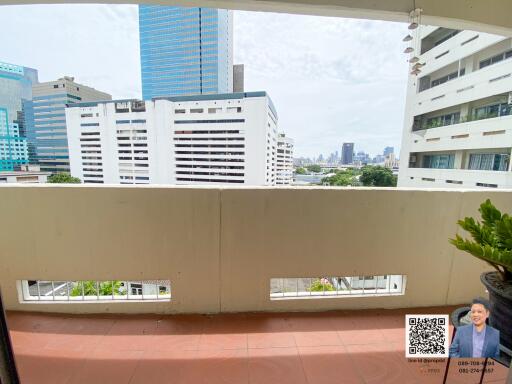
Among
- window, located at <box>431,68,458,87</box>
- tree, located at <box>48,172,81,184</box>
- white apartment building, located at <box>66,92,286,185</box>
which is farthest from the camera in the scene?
window, located at <box>431,68,458,87</box>

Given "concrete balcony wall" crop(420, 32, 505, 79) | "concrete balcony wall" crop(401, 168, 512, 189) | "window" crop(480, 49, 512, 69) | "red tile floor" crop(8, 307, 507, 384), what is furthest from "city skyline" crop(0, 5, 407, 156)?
"concrete balcony wall" crop(420, 32, 505, 79)

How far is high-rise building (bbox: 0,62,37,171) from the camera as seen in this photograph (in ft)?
6.22

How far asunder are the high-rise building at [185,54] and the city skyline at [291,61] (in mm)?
197

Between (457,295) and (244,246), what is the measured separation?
187 centimetres

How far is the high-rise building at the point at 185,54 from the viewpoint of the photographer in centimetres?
286

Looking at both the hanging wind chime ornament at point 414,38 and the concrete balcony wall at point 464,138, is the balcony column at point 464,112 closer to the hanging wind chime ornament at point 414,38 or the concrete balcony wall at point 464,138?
the concrete balcony wall at point 464,138

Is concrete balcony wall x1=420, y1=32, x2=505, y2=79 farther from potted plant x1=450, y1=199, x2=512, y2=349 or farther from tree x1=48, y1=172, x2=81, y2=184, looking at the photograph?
tree x1=48, y1=172, x2=81, y2=184

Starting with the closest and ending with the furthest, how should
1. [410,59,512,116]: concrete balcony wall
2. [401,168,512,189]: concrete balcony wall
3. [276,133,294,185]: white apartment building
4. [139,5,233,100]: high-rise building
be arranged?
1. [139,5,233,100]: high-rise building
2. [276,133,294,185]: white apartment building
3. [401,168,512,189]: concrete balcony wall
4. [410,59,512,116]: concrete balcony wall

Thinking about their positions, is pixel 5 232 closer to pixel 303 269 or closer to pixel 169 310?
pixel 169 310

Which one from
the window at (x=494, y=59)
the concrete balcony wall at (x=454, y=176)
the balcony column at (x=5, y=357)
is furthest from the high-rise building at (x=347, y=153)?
the window at (x=494, y=59)

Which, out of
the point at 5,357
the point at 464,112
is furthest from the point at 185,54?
the point at 464,112

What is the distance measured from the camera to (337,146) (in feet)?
15.5

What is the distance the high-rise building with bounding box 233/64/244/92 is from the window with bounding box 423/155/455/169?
19120 mm

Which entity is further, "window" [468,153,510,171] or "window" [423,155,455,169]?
"window" [423,155,455,169]
